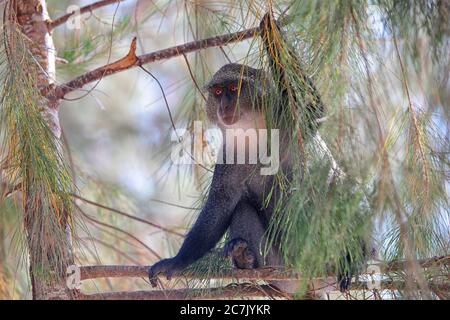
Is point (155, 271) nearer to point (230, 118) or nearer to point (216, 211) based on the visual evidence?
point (216, 211)

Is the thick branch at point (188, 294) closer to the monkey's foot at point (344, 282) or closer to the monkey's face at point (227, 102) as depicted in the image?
the monkey's foot at point (344, 282)

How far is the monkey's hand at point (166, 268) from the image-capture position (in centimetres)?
434

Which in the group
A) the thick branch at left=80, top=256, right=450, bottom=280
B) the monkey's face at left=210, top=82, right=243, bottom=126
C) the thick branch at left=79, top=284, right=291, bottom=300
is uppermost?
the monkey's face at left=210, top=82, right=243, bottom=126

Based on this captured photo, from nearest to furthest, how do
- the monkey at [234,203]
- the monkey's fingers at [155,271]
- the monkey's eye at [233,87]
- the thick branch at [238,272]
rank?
1. the thick branch at [238,272]
2. the monkey's fingers at [155,271]
3. the monkey at [234,203]
4. the monkey's eye at [233,87]

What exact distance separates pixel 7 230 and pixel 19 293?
862 millimetres

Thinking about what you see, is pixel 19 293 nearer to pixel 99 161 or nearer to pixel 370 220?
pixel 99 161

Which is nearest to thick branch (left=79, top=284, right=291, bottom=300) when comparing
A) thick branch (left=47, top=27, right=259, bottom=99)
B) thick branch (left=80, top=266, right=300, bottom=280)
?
thick branch (left=80, top=266, right=300, bottom=280)

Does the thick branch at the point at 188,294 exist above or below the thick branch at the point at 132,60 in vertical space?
below

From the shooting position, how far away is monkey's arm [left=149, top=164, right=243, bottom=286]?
4.78 meters

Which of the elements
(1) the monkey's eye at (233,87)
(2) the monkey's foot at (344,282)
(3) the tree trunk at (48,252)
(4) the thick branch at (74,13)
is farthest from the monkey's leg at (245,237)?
(4) the thick branch at (74,13)

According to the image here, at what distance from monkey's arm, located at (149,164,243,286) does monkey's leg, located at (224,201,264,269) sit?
64 millimetres

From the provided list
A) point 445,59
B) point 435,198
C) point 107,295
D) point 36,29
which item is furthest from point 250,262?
point 445,59

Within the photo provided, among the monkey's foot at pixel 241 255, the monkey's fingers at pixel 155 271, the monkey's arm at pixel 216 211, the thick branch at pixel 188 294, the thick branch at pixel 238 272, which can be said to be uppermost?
the monkey's arm at pixel 216 211

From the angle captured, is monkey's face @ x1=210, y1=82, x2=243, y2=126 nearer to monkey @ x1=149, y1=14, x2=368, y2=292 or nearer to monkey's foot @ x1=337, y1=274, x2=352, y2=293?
monkey @ x1=149, y1=14, x2=368, y2=292
